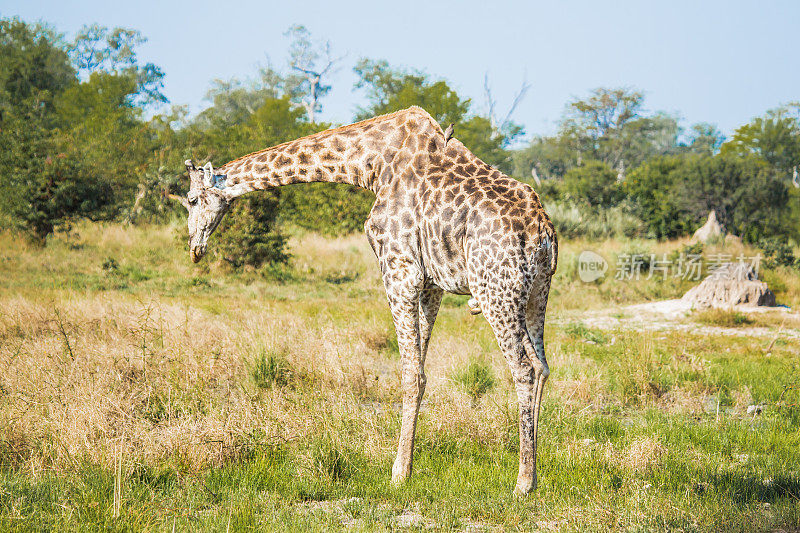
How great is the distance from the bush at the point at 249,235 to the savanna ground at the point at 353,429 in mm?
6203

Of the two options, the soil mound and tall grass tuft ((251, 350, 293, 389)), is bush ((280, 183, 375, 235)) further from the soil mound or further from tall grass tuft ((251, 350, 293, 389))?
tall grass tuft ((251, 350, 293, 389))

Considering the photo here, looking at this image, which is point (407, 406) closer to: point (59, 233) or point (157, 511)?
point (157, 511)

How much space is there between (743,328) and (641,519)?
10422 millimetres

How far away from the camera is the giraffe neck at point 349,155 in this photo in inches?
223

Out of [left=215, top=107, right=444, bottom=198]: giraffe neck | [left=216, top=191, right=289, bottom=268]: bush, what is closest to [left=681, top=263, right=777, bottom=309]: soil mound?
[left=216, top=191, right=289, bottom=268]: bush

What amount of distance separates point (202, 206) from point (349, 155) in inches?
55.4

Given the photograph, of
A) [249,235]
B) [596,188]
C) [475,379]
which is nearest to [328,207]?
[249,235]

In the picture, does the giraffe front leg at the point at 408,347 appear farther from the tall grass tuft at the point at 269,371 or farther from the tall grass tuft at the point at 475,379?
the tall grass tuft at the point at 269,371

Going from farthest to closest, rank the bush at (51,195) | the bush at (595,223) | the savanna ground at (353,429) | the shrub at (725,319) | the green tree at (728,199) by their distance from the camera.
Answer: the green tree at (728,199) < the bush at (595,223) < the bush at (51,195) < the shrub at (725,319) < the savanna ground at (353,429)

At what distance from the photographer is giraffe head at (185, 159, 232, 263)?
5.94 meters

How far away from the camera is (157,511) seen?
4406 millimetres

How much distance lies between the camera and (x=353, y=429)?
6.14 metres

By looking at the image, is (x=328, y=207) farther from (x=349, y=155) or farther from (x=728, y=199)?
(x=349, y=155)

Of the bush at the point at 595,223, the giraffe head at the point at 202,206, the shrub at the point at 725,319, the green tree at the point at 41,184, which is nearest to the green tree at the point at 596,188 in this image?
the bush at the point at 595,223
